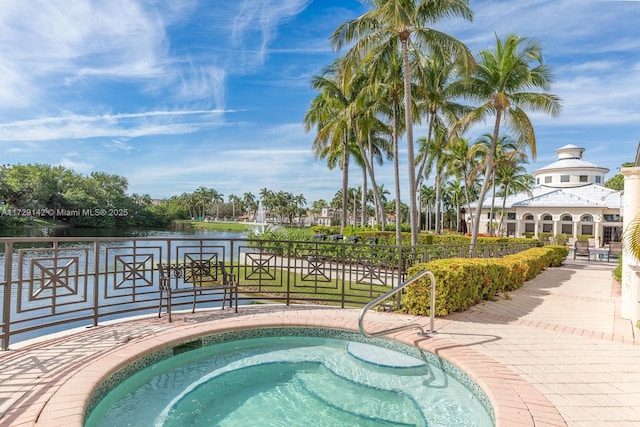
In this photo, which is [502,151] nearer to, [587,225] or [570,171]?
[587,225]

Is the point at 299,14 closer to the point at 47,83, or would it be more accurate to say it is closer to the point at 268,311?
the point at 268,311

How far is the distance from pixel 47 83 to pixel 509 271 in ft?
58.8

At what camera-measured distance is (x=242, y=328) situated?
4.68 m

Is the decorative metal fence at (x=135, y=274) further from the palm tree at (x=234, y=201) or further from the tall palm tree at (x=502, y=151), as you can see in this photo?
the palm tree at (x=234, y=201)

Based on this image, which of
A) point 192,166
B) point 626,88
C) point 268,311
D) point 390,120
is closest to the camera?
point 268,311

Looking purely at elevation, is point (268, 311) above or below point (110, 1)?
below

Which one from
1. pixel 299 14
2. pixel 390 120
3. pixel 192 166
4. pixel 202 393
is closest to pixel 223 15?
pixel 299 14

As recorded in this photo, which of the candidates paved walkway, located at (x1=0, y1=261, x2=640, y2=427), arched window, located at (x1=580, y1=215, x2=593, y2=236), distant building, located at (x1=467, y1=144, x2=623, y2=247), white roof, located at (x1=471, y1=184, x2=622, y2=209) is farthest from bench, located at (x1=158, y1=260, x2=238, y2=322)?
arched window, located at (x1=580, y1=215, x2=593, y2=236)

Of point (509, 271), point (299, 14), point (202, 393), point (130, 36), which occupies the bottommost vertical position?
point (202, 393)

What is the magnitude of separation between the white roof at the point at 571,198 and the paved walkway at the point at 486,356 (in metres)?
35.7

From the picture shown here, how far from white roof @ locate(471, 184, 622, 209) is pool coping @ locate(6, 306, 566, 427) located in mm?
39064

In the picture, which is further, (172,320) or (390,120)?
(390,120)

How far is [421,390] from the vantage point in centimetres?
349

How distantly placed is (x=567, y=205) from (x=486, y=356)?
3972 centimetres
